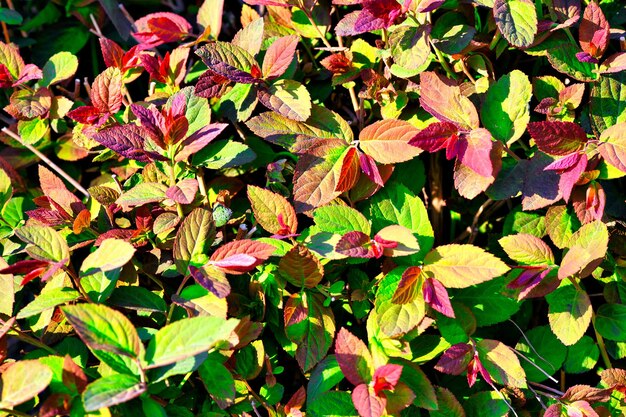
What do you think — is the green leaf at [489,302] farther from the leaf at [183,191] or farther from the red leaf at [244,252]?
the leaf at [183,191]

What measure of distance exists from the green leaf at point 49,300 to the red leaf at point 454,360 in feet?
2.43

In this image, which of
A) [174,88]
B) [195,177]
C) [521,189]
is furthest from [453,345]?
[174,88]

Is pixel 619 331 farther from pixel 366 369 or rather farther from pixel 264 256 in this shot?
pixel 264 256

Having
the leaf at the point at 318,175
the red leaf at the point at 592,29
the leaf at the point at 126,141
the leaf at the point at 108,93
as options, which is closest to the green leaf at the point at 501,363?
the leaf at the point at 318,175

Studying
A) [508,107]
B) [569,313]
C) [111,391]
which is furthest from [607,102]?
[111,391]

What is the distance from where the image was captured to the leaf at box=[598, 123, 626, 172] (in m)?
1.30

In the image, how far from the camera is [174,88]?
1609 mm

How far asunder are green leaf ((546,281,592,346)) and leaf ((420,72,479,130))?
41 centimetres

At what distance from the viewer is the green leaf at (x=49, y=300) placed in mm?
1197

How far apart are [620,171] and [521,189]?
20 cm

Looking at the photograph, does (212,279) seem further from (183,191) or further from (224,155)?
(224,155)

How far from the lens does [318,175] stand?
1.39m

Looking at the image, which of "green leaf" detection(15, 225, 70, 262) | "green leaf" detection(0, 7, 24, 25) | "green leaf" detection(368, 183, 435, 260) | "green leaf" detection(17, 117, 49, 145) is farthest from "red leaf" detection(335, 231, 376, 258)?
"green leaf" detection(0, 7, 24, 25)

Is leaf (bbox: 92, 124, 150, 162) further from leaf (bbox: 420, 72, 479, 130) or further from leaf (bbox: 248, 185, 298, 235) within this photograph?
leaf (bbox: 420, 72, 479, 130)
